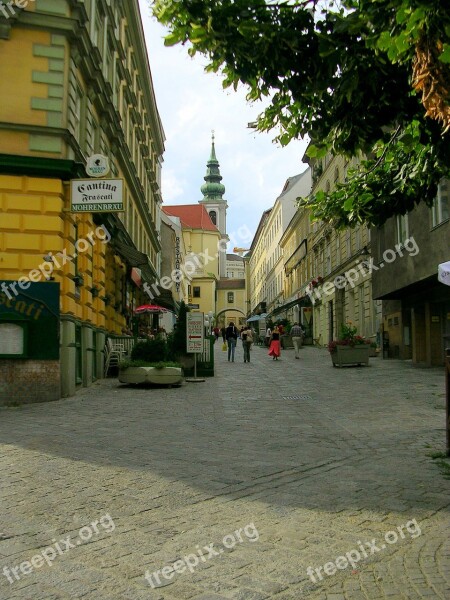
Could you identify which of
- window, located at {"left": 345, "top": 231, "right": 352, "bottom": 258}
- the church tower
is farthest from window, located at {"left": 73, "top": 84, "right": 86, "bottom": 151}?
the church tower

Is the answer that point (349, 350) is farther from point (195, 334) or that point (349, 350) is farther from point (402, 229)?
Answer: point (195, 334)

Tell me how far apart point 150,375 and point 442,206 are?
9.12m

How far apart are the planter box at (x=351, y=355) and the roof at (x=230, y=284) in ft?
325

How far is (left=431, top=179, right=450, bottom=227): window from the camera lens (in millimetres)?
17656

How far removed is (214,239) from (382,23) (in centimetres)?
10058

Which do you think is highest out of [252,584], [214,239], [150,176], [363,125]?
[214,239]

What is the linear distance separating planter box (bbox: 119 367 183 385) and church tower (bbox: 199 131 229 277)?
324 ft

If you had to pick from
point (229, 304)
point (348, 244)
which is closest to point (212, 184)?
point (229, 304)

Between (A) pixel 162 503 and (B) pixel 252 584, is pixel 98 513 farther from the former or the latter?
(B) pixel 252 584

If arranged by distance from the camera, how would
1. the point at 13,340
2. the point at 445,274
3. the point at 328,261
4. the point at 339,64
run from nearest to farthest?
1. the point at 339,64
2. the point at 445,274
3. the point at 13,340
4. the point at 328,261

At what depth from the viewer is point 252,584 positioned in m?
3.92

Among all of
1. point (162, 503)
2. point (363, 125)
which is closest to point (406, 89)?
point (363, 125)

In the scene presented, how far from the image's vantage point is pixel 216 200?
119m

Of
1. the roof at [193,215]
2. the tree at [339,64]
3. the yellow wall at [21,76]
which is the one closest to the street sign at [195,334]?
the yellow wall at [21,76]
